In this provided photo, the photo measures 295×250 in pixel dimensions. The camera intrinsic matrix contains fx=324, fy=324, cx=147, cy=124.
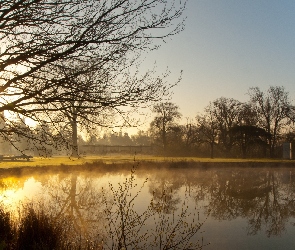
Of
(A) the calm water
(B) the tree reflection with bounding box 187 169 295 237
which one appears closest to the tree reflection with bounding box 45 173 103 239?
(A) the calm water

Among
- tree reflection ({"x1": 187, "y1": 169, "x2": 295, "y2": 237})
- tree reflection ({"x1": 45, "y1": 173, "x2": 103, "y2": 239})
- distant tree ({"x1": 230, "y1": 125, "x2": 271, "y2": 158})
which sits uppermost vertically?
distant tree ({"x1": 230, "y1": 125, "x2": 271, "y2": 158})

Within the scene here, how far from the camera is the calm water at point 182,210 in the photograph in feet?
22.9

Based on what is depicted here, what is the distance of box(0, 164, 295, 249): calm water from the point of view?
6.99 meters

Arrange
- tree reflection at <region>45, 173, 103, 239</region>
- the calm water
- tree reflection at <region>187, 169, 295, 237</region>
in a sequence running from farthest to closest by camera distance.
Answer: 1. tree reflection at <region>187, 169, 295, 237</region>
2. tree reflection at <region>45, 173, 103, 239</region>
3. the calm water

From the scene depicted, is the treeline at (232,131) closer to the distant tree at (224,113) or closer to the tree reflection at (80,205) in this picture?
the distant tree at (224,113)

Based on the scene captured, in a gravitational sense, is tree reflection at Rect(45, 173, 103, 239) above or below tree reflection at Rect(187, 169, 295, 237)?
above

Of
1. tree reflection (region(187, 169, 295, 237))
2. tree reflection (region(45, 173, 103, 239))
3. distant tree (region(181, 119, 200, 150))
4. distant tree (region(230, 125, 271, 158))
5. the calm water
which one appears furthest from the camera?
distant tree (region(181, 119, 200, 150))

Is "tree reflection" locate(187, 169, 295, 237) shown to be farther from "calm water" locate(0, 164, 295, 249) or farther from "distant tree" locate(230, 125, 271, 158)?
"distant tree" locate(230, 125, 271, 158)

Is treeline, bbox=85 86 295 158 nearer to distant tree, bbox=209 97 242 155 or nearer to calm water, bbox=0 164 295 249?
distant tree, bbox=209 97 242 155

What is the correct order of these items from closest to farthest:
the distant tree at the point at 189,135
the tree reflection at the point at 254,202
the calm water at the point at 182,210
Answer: the calm water at the point at 182,210
the tree reflection at the point at 254,202
the distant tree at the point at 189,135

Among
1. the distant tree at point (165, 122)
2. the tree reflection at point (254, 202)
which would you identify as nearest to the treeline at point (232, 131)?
the distant tree at point (165, 122)

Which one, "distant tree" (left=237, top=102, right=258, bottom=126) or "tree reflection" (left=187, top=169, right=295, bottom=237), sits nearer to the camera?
"tree reflection" (left=187, top=169, right=295, bottom=237)

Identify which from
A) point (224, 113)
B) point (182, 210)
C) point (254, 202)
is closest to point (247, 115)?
point (224, 113)

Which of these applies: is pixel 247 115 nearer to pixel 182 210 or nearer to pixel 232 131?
pixel 232 131
